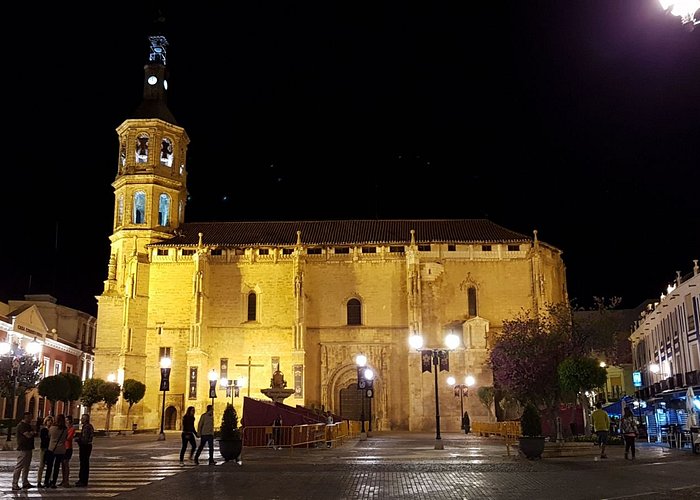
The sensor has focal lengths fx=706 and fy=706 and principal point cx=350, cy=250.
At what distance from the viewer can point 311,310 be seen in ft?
162

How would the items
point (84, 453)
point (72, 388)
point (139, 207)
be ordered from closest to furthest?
point (84, 453) → point (72, 388) → point (139, 207)

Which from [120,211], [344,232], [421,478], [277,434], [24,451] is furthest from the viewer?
[344,232]

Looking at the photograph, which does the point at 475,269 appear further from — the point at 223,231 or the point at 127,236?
the point at 127,236

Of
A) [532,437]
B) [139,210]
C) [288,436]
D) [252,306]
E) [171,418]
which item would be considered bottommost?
[288,436]

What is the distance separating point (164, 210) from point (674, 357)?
3611 cm

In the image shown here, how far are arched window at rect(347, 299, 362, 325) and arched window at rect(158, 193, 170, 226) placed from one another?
15.4m

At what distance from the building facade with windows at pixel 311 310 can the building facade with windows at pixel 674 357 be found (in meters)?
8.11

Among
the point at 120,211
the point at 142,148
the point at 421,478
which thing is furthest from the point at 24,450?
the point at 142,148

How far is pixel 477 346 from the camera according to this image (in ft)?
152

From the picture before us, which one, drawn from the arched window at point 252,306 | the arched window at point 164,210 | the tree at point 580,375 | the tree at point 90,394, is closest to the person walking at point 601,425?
the tree at point 580,375

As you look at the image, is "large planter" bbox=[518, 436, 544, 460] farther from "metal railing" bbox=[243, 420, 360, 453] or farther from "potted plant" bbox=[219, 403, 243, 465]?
"metal railing" bbox=[243, 420, 360, 453]

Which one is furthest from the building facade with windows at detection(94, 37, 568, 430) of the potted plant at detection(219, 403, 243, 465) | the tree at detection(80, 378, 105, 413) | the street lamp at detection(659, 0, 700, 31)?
the street lamp at detection(659, 0, 700, 31)

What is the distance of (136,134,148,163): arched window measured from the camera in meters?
53.2

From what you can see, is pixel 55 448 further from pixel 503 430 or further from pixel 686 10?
pixel 503 430
